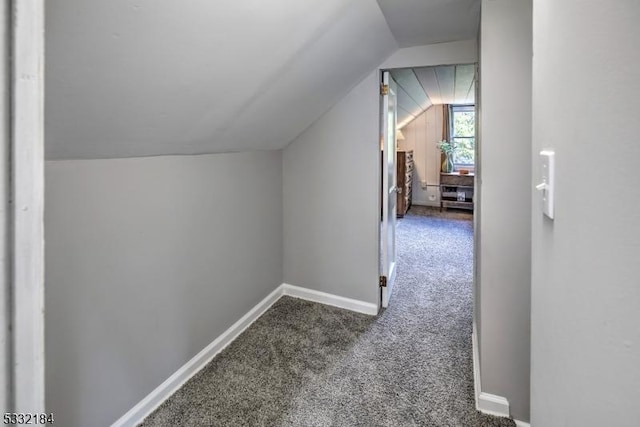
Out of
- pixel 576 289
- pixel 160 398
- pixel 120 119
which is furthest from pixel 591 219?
pixel 160 398

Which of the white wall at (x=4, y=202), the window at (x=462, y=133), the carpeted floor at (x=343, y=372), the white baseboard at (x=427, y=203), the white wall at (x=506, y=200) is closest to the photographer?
the white wall at (x=4, y=202)

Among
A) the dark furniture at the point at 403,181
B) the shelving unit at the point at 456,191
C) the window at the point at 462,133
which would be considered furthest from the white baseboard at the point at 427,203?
the window at the point at 462,133

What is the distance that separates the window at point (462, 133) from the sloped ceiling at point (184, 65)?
581 centimetres

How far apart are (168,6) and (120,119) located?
1.68 ft

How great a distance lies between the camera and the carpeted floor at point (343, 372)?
6.19ft

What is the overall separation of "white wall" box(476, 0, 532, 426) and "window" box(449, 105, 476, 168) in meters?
6.11

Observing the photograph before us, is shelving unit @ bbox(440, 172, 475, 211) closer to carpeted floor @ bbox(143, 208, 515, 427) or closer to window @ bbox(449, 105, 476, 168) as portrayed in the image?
window @ bbox(449, 105, 476, 168)

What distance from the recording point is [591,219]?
0.53m

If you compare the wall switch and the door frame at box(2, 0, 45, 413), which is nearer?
the door frame at box(2, 0, 45, 413)

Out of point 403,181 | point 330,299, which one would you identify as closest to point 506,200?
point 330,299

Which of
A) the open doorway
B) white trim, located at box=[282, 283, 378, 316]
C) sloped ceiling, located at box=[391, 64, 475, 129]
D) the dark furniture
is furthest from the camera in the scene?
the dark furniture

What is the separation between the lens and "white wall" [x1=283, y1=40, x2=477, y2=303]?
9.37ft

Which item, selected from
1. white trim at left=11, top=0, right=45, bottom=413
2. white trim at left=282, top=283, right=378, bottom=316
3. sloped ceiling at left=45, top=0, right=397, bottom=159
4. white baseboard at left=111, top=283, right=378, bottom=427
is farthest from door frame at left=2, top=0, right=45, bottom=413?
white trim at left=282, top=283, right=378, bottom=316

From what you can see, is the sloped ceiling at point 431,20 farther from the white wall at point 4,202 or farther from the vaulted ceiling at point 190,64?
the white wall at point 4,202
